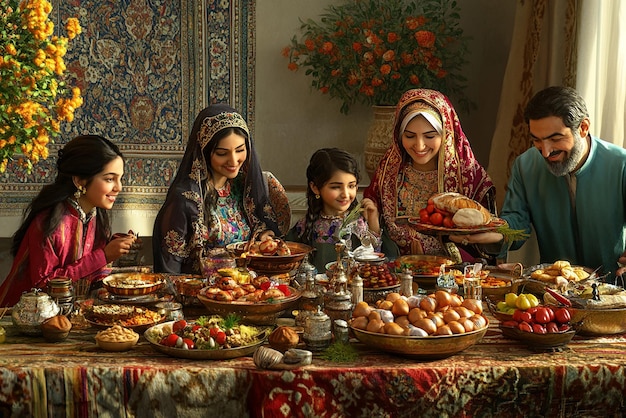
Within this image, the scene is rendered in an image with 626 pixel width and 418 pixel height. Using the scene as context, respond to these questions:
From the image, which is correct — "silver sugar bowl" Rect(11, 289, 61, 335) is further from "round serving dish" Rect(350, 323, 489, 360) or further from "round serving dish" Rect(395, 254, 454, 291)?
"round serving dish" Rect(395, 254, 454, 291)

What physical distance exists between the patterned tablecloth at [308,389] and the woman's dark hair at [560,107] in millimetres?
1478

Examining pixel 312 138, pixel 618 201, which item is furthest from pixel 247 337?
pixel 312 138

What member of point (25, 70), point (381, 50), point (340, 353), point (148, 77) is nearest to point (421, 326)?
point (340, 353)

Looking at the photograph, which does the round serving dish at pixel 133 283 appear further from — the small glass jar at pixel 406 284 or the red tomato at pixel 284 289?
the small glass jar at pixel 406 284

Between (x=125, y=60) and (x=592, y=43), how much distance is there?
10.8 feet

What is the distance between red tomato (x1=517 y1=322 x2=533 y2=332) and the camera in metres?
2.94

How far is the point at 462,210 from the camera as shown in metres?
3.73

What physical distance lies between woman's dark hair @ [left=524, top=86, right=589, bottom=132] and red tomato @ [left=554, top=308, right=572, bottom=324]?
1.23 m

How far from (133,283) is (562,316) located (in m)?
1.60

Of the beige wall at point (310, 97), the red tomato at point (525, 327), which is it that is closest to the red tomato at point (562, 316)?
A: the red tomato at point (525, 327)

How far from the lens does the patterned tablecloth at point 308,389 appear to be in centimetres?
271

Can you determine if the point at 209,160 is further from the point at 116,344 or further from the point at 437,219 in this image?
the point at 116,344

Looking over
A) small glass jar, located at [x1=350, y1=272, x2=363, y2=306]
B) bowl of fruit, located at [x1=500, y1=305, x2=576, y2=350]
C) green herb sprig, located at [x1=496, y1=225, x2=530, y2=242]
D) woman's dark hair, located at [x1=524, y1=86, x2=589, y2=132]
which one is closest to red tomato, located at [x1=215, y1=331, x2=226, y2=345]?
small glass jar, located at [x1=350, y1=272, x2=363, y2=306]

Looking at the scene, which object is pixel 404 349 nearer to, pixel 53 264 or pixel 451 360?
pixel 451 360
